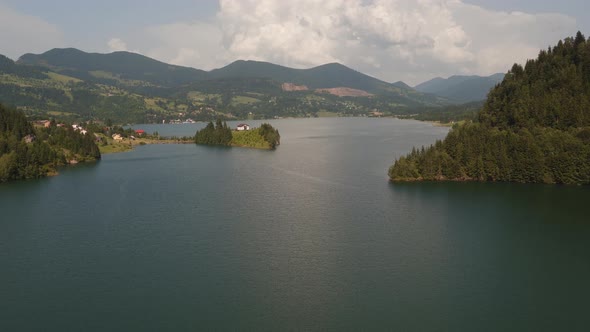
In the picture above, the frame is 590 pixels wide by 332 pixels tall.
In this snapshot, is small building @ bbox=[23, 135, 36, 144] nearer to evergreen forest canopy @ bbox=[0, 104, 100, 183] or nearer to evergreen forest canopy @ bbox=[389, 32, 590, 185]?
evergreen forest canopy @ bbox=[0, 104, 100, 183]

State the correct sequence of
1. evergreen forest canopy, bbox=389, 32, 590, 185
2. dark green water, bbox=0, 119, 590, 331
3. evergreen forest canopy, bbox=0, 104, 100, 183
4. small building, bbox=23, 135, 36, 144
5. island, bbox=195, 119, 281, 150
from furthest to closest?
island, bbox=195, 119, 281, 150, small building, bbox=23, 135, 36, 144, evergreen forest canopy, bbox=0, 104, 100, 183, evergreen forest canopy, bbox=389, 32, 590, 185, dark green water, bbox=0, 119, 590, 331

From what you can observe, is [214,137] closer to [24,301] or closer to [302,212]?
[302,212]

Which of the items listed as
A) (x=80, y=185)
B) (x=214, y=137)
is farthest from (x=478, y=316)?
(x=214, y=137)

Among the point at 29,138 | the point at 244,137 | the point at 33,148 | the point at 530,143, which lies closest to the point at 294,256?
the point at 530,143

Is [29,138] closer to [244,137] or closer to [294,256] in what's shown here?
[244,137]

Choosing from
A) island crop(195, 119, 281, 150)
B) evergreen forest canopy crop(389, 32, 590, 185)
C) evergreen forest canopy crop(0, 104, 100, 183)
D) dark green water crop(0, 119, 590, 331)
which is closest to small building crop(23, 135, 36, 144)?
evergreen forest canopy crop(0, 104, 100, 183)

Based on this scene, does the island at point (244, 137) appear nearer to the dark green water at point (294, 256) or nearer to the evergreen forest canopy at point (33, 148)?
the evergreen forest canopy at point (33, 148)
